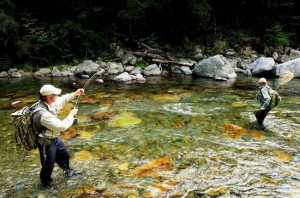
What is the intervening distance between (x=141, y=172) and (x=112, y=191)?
873mm

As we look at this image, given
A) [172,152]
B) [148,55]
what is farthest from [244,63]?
[172,152]

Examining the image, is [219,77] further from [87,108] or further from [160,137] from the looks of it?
[160,137]

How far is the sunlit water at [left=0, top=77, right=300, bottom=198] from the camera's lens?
5160 millimetres

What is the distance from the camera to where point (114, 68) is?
21.5 m

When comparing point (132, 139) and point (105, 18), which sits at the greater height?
point (105, 18)

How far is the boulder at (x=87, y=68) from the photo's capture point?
817 inches

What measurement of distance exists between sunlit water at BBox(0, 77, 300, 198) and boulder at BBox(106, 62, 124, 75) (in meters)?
8.89

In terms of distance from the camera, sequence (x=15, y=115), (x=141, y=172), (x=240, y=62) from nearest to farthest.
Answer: (x=15, y=115) < (x=141, y=172) < (x=240, y=62)

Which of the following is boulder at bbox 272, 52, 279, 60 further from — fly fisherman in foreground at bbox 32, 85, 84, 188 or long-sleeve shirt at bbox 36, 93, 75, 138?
long-sleeve shirt at bbox 36, 93, 75, 138

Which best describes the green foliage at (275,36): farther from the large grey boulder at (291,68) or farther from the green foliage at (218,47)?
the large grey boulder at (291,68)

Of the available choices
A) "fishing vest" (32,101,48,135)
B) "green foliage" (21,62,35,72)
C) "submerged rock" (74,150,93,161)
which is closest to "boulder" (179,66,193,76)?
"green foliage" (21,62,35,72)

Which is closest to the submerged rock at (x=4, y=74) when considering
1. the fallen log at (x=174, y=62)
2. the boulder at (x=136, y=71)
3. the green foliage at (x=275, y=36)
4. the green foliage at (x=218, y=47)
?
the boulder at (x=136, y=71)

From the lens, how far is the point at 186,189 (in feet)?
16.8

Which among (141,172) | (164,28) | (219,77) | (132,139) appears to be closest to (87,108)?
(132,139)
